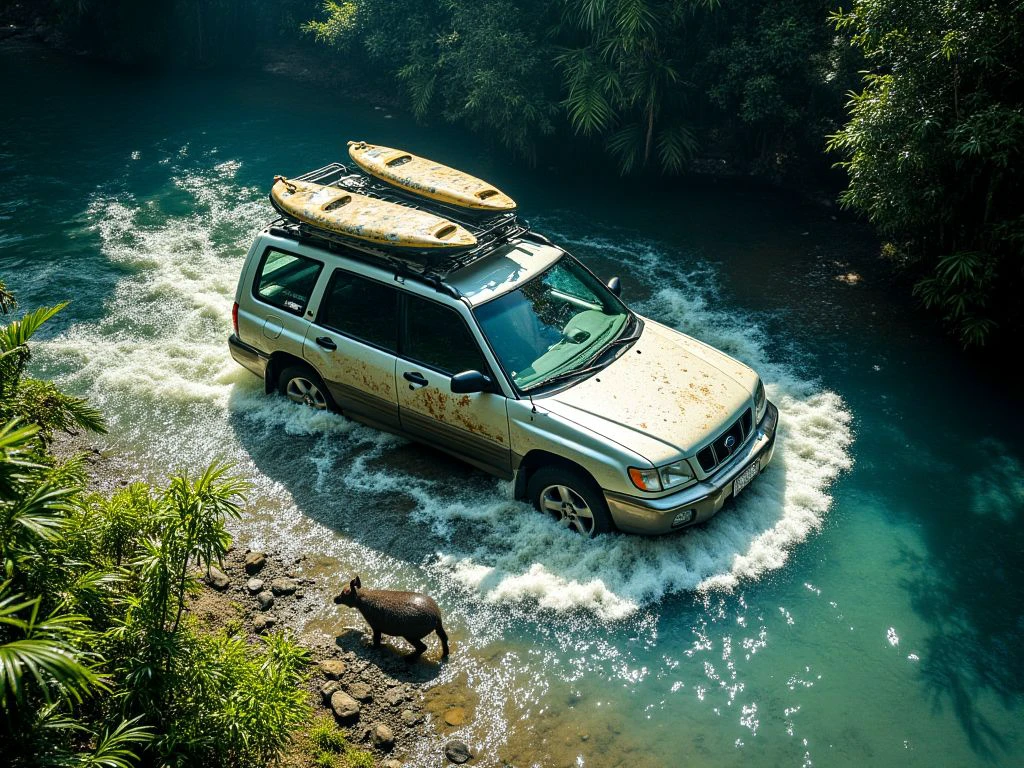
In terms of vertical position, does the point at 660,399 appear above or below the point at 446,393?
above

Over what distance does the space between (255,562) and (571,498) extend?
8.47ft

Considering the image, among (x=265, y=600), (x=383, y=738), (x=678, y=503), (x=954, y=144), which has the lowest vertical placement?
(x=265, y=600)

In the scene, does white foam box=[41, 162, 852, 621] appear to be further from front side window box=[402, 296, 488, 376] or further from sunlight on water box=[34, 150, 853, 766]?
front side window box=[402, 296, 488, 376]

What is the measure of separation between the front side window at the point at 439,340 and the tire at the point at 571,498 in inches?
39.8

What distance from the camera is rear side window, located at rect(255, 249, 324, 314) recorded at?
8.23 m

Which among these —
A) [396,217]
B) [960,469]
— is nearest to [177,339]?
[396,217]

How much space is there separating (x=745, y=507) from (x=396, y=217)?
3.92m

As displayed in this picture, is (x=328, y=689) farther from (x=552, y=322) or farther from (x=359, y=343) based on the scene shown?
(x=552, y=322)

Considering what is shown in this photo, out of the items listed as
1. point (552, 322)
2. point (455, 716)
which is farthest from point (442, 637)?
point (552, 322)

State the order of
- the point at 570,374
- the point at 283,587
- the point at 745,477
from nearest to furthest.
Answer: the point at 283,587
the point at 745,477
the point at 570,374

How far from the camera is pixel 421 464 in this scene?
26.7ft

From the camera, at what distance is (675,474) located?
6.66 metres

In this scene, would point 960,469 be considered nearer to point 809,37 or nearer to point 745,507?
point 745,507

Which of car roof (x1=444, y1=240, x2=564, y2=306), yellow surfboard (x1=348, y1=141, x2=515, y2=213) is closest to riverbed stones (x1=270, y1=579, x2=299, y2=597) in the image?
car roof (x1=444, y1=240, x2=564, y2=306)
